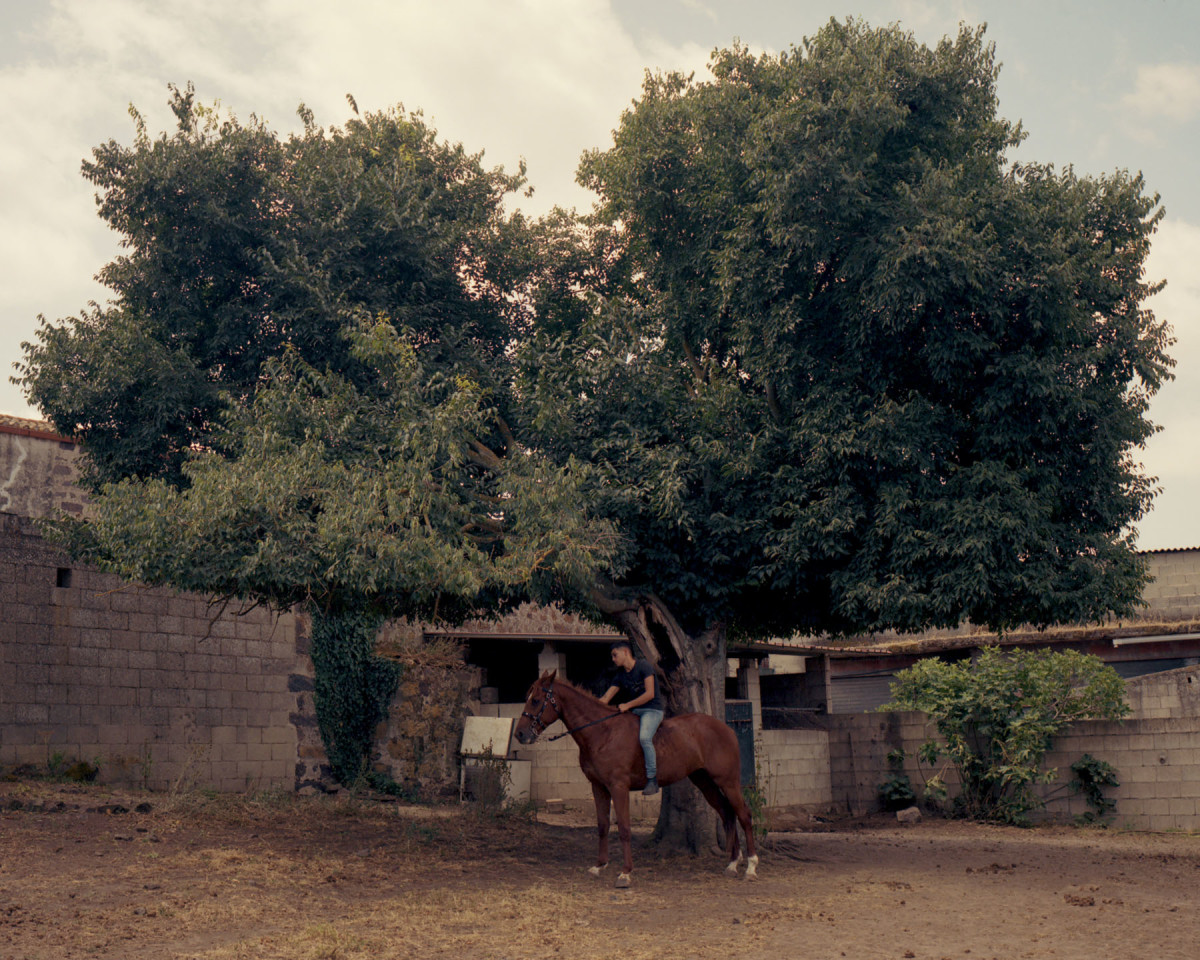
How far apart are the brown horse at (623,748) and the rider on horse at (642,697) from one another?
0.43 feet

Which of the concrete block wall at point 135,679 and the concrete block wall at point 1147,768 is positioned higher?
the concrete block wall at point 135,679

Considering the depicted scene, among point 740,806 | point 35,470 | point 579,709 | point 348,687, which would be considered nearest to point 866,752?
point 348,687

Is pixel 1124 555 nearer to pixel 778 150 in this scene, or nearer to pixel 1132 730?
pixel 778 150

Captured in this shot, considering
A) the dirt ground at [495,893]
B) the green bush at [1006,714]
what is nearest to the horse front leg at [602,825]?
the dirt ground at [495,893]

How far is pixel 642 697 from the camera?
451 inches

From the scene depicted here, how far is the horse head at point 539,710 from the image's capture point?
11.3 metres

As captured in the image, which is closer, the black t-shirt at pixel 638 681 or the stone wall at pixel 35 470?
the black t-shirt at pixel 638 681

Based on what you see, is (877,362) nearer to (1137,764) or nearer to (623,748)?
(623,748)

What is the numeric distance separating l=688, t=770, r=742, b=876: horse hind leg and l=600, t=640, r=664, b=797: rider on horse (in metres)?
0.93

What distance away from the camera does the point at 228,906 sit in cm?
885

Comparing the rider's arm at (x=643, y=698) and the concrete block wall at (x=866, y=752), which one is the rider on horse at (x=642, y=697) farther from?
the concrete block wall at (x=866, y=752)

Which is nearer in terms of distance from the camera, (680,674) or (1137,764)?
(680,674)

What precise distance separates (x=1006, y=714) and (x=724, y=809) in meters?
8.03

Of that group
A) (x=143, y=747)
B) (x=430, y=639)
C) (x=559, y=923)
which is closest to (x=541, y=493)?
(x=559, y=923)
